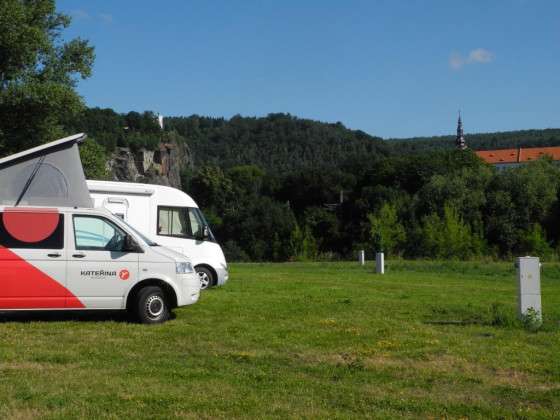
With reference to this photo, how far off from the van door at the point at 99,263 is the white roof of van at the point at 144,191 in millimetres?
6866

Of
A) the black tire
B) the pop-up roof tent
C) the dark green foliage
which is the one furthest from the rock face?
the pop-up roof tent

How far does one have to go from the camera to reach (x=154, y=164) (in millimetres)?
125500

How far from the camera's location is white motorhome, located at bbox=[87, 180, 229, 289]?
60.3ft

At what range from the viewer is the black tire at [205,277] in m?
18.3

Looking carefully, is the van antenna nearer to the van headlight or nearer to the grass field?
the grass field

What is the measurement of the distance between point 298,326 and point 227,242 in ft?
262

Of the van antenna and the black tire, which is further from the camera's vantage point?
the black tire

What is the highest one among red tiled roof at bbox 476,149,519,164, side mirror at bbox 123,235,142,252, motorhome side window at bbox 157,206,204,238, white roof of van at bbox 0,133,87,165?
red tiled roof at bbox 476,149,519,164

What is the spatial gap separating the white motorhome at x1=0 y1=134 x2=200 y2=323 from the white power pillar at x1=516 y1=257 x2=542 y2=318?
5224 millimetres

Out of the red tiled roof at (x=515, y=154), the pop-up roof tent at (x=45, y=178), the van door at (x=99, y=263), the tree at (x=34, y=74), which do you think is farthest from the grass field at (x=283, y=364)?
the red tiled roof at (x=515, y=154)

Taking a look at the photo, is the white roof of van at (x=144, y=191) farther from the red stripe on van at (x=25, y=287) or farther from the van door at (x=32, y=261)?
the red stripe on van at (x=25, y=287)

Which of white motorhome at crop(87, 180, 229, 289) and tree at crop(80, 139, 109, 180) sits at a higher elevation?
tree at crop(80, 139, 109, 180)

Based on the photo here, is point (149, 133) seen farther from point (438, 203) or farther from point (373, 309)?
point (373, 309)

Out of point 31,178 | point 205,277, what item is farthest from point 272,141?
point 31,178
